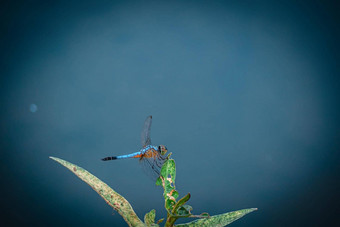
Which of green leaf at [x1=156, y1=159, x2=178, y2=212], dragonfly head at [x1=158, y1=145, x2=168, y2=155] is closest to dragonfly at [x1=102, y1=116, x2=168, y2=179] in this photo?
dragonfly head at [x1=158, y1=145, x2=168, y2=155]

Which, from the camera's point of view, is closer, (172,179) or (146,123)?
(172,179)

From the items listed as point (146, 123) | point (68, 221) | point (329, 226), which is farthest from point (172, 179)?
point (329, 226)

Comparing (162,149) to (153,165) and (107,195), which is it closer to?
(153,165)

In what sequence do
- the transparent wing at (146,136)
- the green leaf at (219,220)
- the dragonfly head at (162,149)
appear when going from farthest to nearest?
the transparent wing at (146,136)
the dragonfly head at (162,149)
the green leaf at (219,220)

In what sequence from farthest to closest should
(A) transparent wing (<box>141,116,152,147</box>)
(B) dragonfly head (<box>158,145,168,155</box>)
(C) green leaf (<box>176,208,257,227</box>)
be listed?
(A) transparent wing (<box>141,116,152,147</box>) < (B) dragonfly head (<box>158,145,168,155</box>) < (C) green leaf (<box>176,208,257,227</box>)

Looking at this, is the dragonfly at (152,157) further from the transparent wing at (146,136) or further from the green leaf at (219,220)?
the green leaf at (219,220)

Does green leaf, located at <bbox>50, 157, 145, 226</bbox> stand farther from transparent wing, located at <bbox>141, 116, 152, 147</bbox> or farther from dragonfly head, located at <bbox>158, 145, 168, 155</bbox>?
transparent wing, located at <bbox>141, 116, 152, 147</bbox>

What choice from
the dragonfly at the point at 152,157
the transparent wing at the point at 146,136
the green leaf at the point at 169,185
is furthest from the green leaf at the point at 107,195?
the transparent wing at the point at 146,136

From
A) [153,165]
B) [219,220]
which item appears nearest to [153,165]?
[153,165]

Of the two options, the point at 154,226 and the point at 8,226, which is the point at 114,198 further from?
the point at 8,226

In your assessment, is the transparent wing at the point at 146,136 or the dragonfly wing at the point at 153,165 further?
the transparent wing at the point at 146,136

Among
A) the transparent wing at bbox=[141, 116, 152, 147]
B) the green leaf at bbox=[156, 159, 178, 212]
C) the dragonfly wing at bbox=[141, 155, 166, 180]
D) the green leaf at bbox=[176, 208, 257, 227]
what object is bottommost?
the green leaf at bbox=[176, 208, 257, 227]
